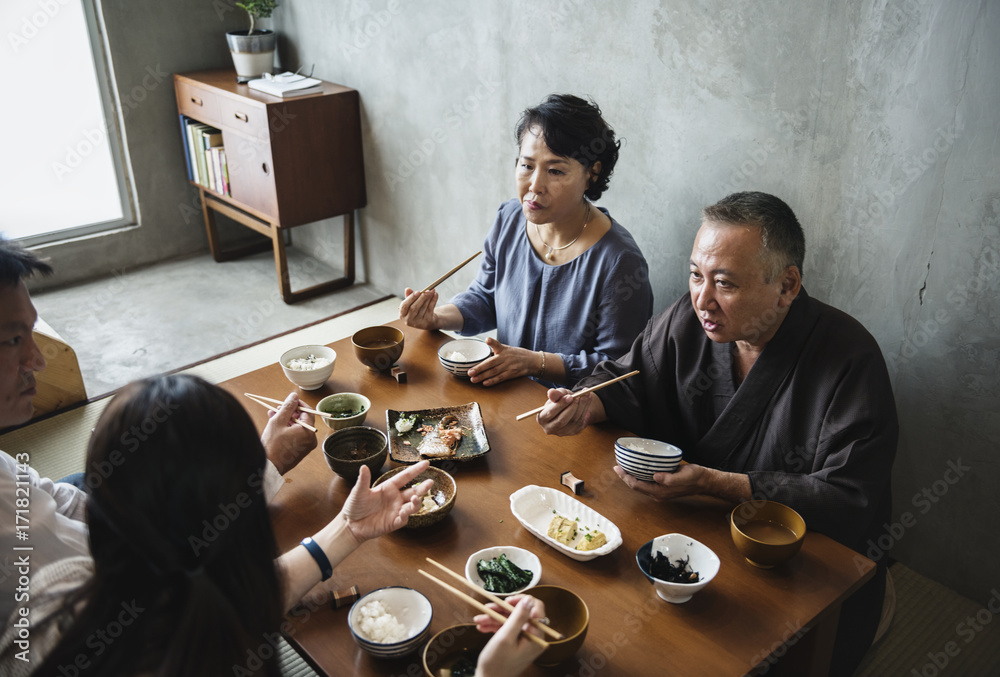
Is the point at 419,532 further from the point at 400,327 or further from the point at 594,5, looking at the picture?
the point at 594,5

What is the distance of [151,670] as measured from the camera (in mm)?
1104

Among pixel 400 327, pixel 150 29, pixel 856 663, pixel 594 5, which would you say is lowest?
pixel 856 663

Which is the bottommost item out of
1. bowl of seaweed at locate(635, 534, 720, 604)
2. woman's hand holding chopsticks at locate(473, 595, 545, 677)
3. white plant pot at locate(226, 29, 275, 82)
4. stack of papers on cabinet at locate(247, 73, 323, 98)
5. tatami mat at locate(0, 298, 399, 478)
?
tatami mat at locate(0, 298, 399, 478)

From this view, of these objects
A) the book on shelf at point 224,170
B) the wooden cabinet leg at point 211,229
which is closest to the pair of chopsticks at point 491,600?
the book on shelf at point 224,170

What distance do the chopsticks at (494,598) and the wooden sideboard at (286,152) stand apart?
324 cm

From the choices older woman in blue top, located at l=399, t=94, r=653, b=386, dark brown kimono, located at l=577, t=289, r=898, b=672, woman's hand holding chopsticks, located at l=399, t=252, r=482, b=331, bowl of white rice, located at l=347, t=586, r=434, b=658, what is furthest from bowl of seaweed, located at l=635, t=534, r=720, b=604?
woman's hand holding chopsticks, located at l=399, t=252, r=482, b=331

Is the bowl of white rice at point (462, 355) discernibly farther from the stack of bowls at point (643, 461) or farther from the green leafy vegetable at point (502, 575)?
the green leafy vegetable at point (502, 575)

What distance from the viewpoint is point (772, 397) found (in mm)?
1892

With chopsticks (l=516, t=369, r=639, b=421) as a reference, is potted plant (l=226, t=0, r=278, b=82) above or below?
above

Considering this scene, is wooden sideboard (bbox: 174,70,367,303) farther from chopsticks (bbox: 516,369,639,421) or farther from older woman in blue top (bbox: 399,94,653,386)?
chopsticks (bbox: 516,369,639,421)

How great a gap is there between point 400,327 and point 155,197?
3396 mm

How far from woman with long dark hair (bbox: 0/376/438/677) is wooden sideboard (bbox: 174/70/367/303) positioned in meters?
3.38

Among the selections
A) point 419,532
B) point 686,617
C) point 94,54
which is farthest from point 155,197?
point 686,617

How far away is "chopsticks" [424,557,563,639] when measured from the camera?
128cm
